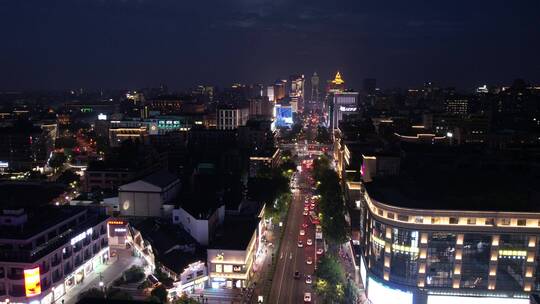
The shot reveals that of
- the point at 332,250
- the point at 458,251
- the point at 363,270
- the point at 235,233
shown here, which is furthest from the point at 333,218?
the point at 458,251

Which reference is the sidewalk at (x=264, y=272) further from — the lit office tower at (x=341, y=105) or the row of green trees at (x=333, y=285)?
the lit office tower at (x=341, y=105)

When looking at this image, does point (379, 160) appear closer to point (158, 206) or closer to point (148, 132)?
point (158, 206)

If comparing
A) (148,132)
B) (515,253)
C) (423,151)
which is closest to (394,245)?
(515,253)

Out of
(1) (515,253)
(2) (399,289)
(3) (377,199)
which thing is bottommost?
(2) (399,289)

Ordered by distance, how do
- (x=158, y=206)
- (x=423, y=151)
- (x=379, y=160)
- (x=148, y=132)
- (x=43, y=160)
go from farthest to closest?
(x=148, y=132) → (x=43, y=160) → (x=423, y=151) → (x=379, y=160) → (x=158, y=206)

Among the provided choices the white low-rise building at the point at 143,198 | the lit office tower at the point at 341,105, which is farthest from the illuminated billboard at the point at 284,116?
the white low-rise building at the point at 143,198

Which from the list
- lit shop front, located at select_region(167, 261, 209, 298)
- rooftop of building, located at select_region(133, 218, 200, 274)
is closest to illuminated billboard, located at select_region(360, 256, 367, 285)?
lit shop front, located at select_region(167, 261, 209, 298)
